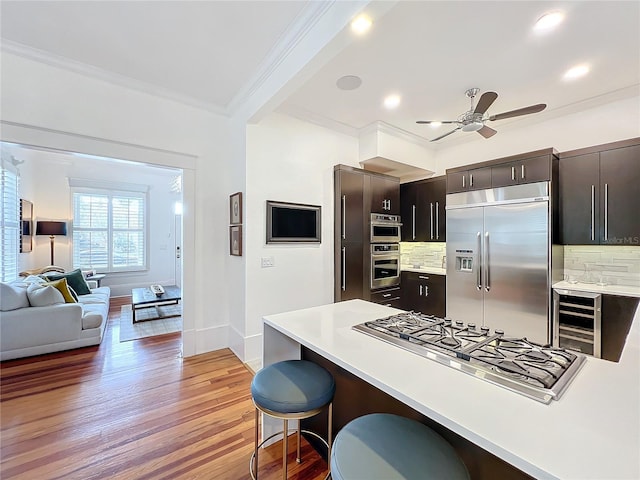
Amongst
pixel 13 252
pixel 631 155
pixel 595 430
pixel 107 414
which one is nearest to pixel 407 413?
pixel 595 430

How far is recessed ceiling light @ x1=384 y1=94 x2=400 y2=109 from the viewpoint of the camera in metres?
3.12

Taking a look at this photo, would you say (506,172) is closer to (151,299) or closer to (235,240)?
(235,240)

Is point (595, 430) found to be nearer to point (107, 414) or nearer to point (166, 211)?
point (107, 414)

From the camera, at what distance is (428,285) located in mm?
4137

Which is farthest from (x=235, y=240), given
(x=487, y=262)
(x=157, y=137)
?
(x=487, y=262)

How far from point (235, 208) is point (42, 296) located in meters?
2.43

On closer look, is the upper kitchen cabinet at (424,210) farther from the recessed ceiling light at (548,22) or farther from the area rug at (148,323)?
the area rug at (148,323)

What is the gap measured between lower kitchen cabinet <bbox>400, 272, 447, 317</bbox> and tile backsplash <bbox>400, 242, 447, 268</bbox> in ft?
1.77

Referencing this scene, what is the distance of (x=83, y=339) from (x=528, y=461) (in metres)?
4.40

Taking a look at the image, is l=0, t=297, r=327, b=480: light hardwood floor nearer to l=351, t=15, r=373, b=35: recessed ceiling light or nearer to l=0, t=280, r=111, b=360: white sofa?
l=0, t=280, r=111, b=360: white sofa

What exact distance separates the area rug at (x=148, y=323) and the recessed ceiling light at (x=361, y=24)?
4258 millimetres

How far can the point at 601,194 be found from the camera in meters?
2.94

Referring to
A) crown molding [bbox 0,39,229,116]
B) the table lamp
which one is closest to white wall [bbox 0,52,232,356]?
crown molding [bbox 0,39,229,116]

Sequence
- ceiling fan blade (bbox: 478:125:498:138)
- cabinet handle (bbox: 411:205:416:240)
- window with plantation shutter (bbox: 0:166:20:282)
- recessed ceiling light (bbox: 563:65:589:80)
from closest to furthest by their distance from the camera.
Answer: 1. recessed ceiling light (bbox: 563:65:589:80)
2. ceiling fan blade (bbox: 478:125:498:138)
3. window with plantation shutter (bbox: 0:166:20:282)
4. cabinet handle (bbox: 411:205:416:240)
